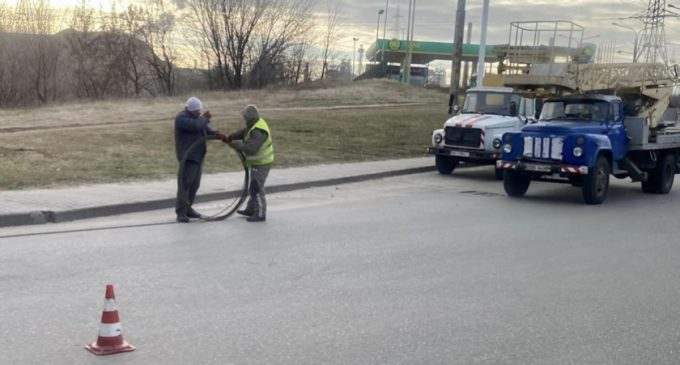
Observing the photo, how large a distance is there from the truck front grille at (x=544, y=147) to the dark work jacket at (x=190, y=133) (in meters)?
6.46

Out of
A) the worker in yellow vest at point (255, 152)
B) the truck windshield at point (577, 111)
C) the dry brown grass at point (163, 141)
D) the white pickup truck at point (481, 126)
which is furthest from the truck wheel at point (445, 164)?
the worker in yellow vest at point (255, 152)

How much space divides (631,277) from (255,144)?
5.73 m

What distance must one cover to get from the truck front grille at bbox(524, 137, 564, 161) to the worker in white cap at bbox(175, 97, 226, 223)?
20.9ft

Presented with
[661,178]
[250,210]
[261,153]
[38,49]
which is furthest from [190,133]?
[38,49]

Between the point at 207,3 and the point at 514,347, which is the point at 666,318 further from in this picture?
the point at 207,3

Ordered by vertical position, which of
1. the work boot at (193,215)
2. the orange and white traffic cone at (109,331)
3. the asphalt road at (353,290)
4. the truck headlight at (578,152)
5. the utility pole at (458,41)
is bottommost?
the work boot at (193,215)

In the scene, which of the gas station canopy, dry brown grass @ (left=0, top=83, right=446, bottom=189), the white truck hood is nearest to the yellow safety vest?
dry brown grass @ (left=0, top=83, right=446, bottom=189)

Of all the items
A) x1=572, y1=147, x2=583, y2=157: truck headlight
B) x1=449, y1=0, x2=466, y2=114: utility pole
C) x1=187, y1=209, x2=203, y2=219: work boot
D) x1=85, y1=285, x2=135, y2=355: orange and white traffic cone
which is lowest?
x1=187, y1=209, x2=203, y2=219: work boot

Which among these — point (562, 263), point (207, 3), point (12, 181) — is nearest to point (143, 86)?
point (207, 3)

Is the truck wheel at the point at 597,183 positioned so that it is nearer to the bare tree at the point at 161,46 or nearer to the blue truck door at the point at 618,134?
the blue truck door at the point at 618,134

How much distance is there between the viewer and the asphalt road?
5.80 m

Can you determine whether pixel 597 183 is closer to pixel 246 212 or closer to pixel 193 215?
pixel 246 212

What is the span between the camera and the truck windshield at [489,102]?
64.7ft

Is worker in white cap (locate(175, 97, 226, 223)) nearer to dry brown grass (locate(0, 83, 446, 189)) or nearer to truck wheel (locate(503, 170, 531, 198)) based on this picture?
dry brown grass (locate(0, 83, 446, 189))
